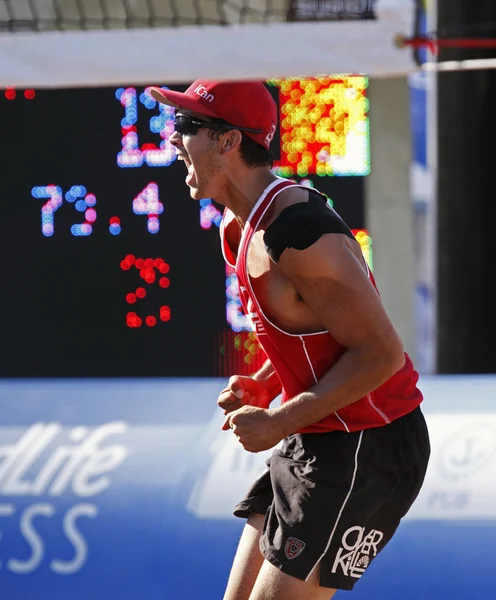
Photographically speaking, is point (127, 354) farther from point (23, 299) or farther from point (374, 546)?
point (374, 546)

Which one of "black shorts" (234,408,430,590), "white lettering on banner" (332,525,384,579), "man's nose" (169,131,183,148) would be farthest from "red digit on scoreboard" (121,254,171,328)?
"white lettering on banner" (332,525,384,579)

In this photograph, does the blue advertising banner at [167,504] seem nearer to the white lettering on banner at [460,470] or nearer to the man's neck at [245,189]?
the white lettering on banner at [460,470]

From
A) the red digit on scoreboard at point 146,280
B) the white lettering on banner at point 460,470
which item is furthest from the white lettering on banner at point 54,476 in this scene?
the red digit on scoreboard at point 146,280

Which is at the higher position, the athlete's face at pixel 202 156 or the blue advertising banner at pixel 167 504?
the athlete's face at pixel 202 156

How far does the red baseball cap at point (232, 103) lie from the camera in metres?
2.43

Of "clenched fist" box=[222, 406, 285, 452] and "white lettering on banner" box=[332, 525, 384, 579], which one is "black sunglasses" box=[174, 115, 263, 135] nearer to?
"clenched fist" box=[222, 406, 285, 452]

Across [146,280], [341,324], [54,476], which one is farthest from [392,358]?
[146,280]

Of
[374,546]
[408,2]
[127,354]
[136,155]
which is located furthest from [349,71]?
[127,354]

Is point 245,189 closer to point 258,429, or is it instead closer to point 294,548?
point 258,429

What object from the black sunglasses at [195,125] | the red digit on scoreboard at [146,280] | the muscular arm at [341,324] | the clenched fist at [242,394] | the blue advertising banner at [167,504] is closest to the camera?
the muscular arm at [341,324]

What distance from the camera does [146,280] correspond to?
5.88 metres

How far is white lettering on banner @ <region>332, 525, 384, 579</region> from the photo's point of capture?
92.8 inches

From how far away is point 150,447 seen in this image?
12.4 feet

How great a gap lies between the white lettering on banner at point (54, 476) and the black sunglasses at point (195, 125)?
5.26ft
